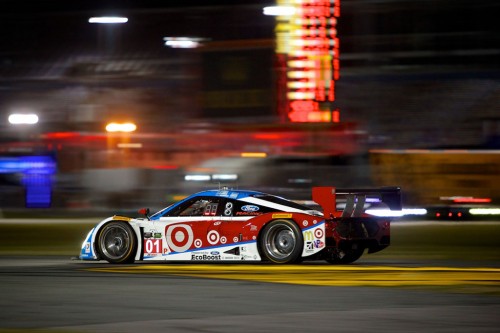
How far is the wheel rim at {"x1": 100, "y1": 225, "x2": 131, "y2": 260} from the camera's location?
15781 millimetres

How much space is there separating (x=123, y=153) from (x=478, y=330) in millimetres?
38189

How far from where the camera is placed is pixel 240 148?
43344 millimetres

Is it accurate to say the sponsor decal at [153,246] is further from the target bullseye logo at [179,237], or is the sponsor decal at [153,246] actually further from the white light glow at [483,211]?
the white light glow at [483,211]

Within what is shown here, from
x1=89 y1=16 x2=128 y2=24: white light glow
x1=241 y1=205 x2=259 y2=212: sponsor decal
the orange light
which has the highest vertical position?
x1=89 y1=16 x2=128 y2=24: white light glow

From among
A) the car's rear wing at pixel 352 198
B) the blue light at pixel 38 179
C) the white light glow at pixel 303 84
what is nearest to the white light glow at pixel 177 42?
the blue light at pixel 38 179

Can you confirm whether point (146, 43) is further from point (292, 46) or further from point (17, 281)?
point (17, 281)

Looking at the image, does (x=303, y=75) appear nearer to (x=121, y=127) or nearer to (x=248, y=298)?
(x=121, y=127)

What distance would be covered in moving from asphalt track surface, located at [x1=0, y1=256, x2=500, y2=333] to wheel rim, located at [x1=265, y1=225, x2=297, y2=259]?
297 mm

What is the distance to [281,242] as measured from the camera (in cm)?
1527

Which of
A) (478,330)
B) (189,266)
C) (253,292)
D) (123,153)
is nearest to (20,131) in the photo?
(123,153)

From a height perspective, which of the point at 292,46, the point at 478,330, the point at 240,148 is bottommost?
the point at 478,330

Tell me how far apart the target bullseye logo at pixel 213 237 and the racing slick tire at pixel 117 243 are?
1.09m

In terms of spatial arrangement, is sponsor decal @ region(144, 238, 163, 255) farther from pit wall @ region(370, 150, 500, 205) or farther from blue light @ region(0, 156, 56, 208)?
blue light @ region(0, 156, 56, 208)

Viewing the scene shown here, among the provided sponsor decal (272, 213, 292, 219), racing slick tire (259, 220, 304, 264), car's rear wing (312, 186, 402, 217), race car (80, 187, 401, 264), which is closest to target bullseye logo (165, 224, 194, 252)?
race car (80, 187, 401, 264)
